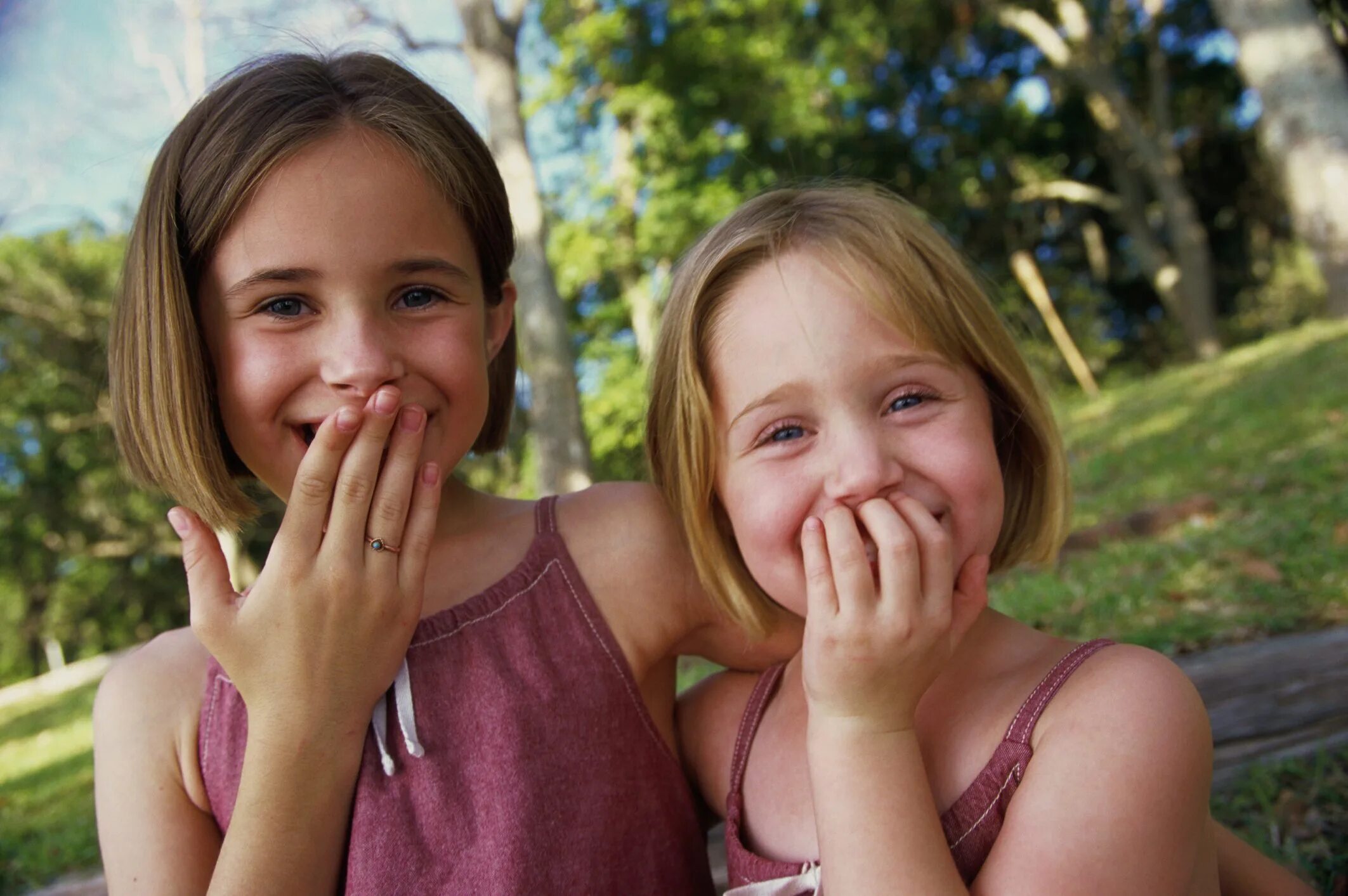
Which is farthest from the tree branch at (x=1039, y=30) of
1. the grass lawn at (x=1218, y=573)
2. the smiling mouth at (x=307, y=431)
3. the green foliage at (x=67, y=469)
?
the smiling mouth at (x=307, y=431)

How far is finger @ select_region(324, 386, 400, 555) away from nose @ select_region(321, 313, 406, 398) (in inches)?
1.0

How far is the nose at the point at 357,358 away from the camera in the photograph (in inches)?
58.2

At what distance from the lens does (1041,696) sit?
4.46 ft

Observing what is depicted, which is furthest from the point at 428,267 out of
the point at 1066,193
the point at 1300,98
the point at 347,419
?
the point at 1066,193

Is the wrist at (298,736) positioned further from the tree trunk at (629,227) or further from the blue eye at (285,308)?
the tree trunk at (629,227)

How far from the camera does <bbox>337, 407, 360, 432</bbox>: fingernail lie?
1458mm

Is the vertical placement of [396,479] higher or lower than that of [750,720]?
higher

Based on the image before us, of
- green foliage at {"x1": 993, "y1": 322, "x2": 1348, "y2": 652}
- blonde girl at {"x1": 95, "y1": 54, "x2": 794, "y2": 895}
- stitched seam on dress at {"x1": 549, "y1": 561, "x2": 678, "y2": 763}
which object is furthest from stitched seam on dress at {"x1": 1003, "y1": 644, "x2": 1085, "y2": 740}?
green foliage at {"x1": 993, "y1": 322, "x2": 1348, "y2": 652}

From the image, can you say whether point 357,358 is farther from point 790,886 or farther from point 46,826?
point 46,826

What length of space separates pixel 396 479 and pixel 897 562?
752 mm

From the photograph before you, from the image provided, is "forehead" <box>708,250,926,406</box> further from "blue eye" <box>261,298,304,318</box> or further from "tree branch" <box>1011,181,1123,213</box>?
"tree branch" <box>1011,181,1123,213</box>

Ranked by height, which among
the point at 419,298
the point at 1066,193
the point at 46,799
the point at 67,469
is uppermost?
the point at 67,469

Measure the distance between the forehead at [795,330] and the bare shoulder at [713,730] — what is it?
60cm

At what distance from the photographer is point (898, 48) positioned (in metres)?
19.4
